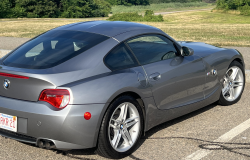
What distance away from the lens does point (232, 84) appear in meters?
5.95

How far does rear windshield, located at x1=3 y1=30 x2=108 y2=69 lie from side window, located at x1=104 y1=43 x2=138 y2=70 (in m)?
0.21

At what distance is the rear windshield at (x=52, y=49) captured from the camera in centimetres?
384

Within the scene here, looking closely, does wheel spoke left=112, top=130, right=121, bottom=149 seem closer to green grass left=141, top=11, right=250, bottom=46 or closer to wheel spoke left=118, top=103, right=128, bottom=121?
wheel spoke left=118, top=103, right=128, bottom=121

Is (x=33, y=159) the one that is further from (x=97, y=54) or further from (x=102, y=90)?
(x=97, y=54)

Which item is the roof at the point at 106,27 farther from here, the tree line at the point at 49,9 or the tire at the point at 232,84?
the tree line at the point at 49,9

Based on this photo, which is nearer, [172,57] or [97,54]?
[97,54]

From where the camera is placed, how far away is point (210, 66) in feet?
17.3

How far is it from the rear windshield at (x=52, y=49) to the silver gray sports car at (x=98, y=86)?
1 centimetres

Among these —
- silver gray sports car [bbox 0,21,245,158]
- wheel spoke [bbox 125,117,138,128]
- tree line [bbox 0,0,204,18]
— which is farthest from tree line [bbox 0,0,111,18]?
wheel spoke [bbox 125,117,138,128]

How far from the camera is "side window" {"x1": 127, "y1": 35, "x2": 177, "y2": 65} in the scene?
14.5 ft

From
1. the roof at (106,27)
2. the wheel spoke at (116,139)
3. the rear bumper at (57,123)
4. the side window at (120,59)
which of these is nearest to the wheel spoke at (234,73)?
the roof at (106,27)

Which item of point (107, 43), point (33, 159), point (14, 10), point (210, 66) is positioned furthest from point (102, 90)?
point (14, 10)

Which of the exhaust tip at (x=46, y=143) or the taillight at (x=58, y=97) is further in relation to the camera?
the exhaust tip at (x=46, y=143)

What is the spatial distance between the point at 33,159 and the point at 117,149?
91 centimetres
